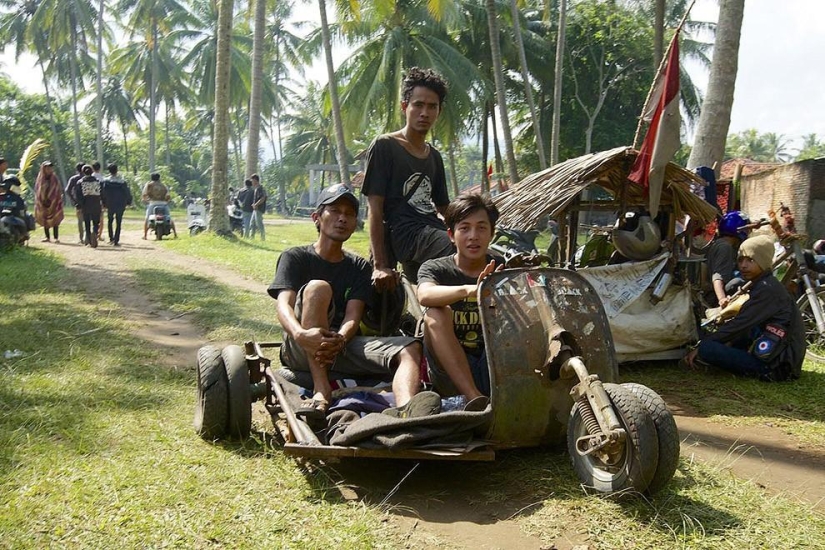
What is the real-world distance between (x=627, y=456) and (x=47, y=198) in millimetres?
13994

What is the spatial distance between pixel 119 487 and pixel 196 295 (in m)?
6.02

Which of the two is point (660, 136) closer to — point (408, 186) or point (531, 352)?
point (408, 186)

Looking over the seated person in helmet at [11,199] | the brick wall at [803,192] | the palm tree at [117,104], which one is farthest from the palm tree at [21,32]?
the brick wall at [803,192]

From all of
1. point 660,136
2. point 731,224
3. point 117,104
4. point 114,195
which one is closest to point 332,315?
point 660,136

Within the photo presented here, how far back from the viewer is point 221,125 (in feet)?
52.1

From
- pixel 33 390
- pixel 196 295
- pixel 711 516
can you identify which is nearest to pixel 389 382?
pixel 711 516

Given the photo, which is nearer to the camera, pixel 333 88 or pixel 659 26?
pixel 659 26

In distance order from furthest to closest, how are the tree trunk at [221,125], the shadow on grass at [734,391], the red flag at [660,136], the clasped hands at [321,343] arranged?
1. the tree trunk at [221,125]
2. the red flag at [660,136]
3. the shadow on grass at [734,391]
4. the clasped hands at [321,343]

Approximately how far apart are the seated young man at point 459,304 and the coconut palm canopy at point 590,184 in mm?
2394

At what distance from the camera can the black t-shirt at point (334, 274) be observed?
4.34m

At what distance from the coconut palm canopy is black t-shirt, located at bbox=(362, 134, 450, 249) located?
1.72 meters

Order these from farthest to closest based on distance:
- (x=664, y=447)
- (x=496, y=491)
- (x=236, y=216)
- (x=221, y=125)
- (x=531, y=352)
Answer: (x=236, y=216)
(x=221, y=125)
(x=531, y=352)
(x=496, y=491)
(x=664, y=447)

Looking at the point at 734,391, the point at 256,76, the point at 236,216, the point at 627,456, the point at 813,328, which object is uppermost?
the point at 256,76

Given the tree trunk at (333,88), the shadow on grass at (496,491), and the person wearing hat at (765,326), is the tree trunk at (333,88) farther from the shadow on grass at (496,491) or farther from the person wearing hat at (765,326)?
the shadow on grass at (496,491)
